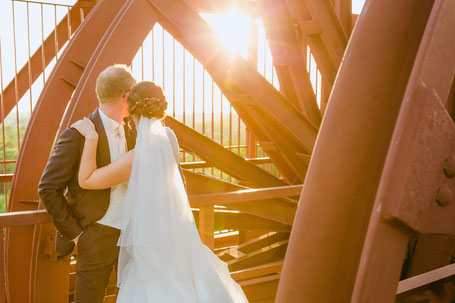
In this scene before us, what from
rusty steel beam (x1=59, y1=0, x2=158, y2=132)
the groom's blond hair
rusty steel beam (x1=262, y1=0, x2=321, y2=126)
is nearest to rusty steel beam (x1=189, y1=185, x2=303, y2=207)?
the groom's blond hair

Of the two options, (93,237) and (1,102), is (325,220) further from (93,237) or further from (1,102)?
(1,102)

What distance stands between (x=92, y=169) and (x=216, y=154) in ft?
6.35

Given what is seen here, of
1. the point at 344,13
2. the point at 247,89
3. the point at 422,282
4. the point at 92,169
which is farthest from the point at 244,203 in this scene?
the point at 344,13

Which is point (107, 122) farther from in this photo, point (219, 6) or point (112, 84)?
point (219, 6)

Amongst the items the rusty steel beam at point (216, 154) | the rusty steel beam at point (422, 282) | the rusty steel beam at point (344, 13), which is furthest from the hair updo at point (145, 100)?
the rusty steel beam at point (344, 13)

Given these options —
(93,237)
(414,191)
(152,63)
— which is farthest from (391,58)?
(152,63)

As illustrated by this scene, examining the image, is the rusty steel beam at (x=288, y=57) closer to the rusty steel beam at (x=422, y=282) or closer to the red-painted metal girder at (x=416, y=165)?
the rusty steel beam at (x=422, y=282)

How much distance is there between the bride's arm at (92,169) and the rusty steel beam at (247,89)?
1561 millimetres

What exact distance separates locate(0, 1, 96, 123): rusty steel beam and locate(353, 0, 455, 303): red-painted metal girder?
5.58 m

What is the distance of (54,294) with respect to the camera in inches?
127

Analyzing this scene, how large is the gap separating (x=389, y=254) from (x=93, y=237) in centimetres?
206

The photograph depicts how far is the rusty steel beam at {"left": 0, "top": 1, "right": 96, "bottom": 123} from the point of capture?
18.2 feet

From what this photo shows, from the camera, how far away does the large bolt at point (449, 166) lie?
682 mm

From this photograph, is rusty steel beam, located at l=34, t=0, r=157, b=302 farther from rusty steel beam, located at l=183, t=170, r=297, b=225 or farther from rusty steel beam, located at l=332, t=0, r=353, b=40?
rusty steel beam, located at l=332, t=0, r=353, b=40
